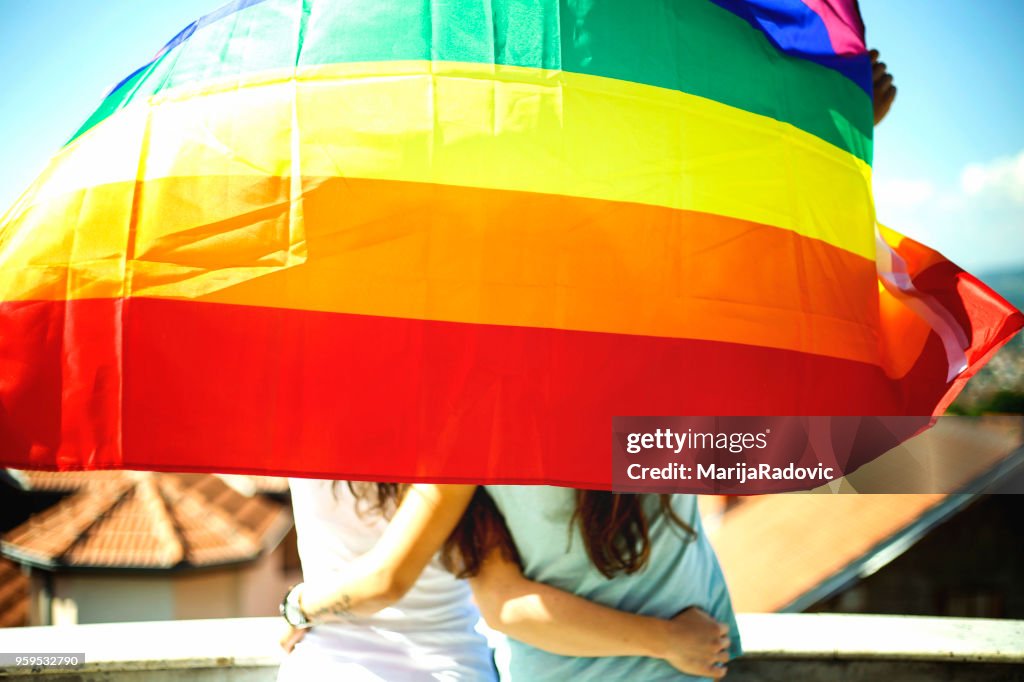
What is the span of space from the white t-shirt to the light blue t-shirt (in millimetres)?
109

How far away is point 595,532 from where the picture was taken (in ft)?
3.59

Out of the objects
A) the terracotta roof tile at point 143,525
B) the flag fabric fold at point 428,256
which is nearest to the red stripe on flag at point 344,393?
the flag fabric fold at point 428,256

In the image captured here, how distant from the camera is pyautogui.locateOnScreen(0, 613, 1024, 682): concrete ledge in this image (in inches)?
68.7

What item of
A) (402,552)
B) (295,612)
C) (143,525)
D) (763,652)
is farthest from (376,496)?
(143,525)

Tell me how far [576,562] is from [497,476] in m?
0.20

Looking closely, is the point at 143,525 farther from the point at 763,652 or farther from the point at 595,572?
the point at 595,572

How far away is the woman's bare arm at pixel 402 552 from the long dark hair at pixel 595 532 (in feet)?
0.11

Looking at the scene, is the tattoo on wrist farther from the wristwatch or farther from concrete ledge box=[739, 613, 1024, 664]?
concrete ledge box=[739, 613, 1024, 664]

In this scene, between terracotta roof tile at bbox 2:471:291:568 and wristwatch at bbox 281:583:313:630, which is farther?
terracotta roof tile at bbox 2:471:291:568

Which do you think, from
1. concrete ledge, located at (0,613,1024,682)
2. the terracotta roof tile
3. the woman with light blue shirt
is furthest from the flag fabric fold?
the terracotta roof tile

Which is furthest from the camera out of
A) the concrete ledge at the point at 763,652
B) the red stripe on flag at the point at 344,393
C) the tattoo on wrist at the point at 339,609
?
the concrete ledge at the point at 763,652

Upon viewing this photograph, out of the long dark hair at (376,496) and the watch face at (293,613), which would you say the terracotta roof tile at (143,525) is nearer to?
the watch face at (293,613)

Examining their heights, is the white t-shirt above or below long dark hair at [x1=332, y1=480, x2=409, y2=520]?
below

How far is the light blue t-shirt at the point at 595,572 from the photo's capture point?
111cm
